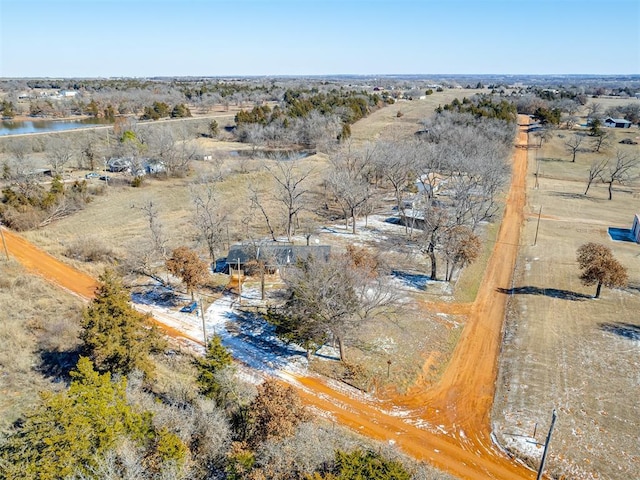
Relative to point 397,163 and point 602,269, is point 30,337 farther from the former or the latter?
point 397,163

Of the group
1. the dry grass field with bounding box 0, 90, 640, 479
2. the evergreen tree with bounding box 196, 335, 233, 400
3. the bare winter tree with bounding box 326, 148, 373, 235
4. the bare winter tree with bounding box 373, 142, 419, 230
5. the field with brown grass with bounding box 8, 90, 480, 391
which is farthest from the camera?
the bare winter tree with bounding box 373, 142, 419, 230

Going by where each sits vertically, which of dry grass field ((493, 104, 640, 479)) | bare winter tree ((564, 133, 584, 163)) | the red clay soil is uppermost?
bare winter tree ((564, 133, 584, 163))

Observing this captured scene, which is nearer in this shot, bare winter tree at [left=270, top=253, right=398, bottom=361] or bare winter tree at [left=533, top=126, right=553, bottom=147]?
bare winter tree at [left=270, top=253, right=398, bottom=361]

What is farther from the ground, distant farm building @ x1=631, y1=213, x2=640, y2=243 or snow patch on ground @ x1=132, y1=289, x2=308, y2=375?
distant farm building @ x1=631, y1=213, x2=640, y2=243

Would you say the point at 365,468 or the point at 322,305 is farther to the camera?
the point at 322,305

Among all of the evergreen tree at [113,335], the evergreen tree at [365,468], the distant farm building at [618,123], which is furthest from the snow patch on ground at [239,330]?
the distant farm building at [618,123]

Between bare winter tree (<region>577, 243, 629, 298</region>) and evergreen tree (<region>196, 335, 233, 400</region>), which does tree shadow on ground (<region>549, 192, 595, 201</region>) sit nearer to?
bare winter tree (<region>577, 243, 629, 298</region>)

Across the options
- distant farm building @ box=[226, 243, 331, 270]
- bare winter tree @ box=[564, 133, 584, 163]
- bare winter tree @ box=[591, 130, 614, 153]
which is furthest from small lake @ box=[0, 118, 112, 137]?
bare winter tree @ box=[591, 130, 614, 153]

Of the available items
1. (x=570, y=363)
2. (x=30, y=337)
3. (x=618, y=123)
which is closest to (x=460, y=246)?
(x=570, y=363)
